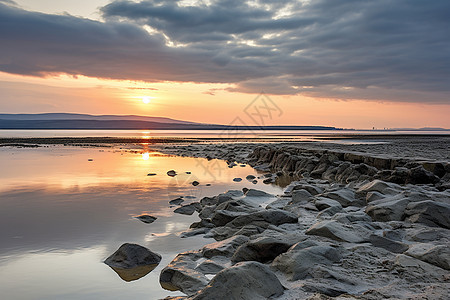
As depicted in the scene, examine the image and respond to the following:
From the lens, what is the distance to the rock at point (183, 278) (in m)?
3.92

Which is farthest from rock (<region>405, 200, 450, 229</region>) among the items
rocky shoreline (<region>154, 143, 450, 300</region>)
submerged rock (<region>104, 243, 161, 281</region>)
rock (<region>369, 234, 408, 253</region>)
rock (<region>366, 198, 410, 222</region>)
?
submerged rock (<region>104, 243, 161, 281</region>)

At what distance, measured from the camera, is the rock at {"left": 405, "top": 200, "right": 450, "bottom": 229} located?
5738 mm

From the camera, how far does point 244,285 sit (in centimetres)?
323

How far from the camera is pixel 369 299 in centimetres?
314

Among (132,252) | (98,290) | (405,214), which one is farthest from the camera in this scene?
(405,214)

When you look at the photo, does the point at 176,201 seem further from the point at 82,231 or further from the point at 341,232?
the point at 341,232

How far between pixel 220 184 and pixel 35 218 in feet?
21.1

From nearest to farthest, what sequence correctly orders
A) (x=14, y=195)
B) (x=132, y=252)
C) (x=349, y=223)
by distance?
(x=132, y=252)
(x=349, y=223)
(x=14, y=195)

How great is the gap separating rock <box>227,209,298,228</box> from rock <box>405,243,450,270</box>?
214 cm

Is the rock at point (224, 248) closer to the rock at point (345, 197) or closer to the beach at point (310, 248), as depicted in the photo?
the beach at point (310, 248)

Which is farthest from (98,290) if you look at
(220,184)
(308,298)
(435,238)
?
(220,184)

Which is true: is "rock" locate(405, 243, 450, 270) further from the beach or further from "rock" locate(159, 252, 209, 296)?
"rock" locate(159, 252, 209, 296)

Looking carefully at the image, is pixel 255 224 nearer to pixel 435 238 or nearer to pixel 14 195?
pixel 435 238

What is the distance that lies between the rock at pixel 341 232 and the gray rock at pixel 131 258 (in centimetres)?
218
